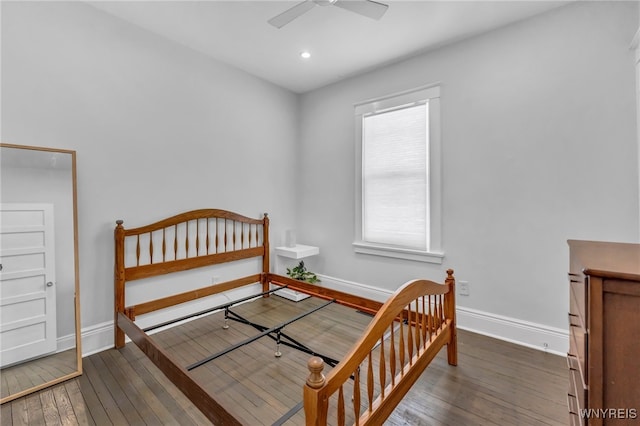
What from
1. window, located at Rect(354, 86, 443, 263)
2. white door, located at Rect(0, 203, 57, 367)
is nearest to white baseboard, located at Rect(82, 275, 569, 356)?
white door, located at Rect(0, 203, 57, 367)

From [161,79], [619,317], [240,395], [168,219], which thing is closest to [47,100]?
[161,79]

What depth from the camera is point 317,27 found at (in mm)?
2711

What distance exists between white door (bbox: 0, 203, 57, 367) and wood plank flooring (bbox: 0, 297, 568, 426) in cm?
37

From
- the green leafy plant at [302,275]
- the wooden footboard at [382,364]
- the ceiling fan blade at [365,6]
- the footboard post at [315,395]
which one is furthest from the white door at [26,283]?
the ceiling fan blade at [365,6]

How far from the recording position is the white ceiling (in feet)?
7.98

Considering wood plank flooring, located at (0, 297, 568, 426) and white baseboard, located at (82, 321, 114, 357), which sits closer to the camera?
wood plank flooring, located at (0, 297, 568, 426)

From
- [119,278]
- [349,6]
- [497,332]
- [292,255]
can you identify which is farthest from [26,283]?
[497,332]

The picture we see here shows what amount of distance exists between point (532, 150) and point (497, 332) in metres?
1.72

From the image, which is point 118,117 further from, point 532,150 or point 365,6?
point 532,150

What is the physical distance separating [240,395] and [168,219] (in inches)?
71.3

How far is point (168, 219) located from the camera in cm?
292

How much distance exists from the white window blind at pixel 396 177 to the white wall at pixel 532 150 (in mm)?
239

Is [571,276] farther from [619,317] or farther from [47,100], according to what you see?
[47,100]

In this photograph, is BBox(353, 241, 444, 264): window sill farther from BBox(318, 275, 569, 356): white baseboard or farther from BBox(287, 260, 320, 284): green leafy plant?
BBox(287, 260, 320, 284): green leafy plant
